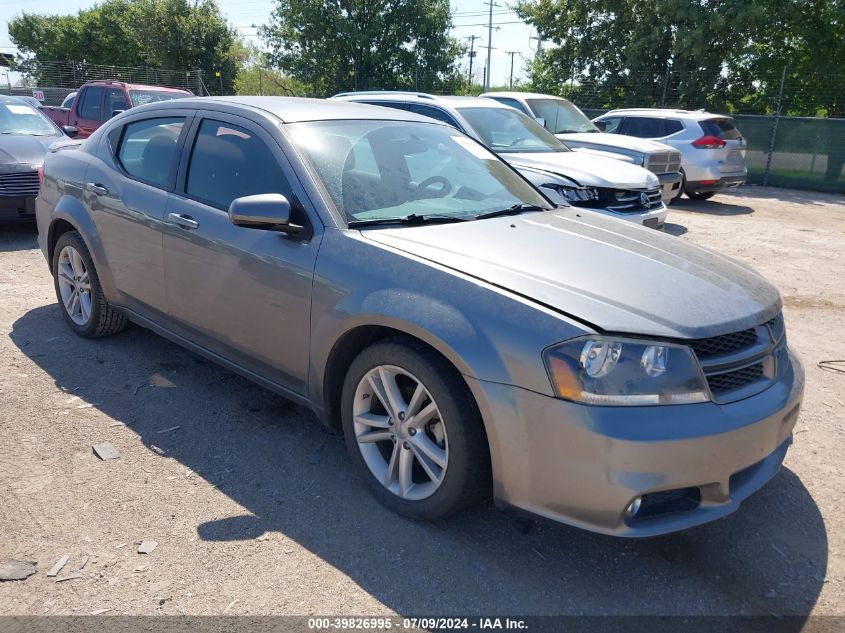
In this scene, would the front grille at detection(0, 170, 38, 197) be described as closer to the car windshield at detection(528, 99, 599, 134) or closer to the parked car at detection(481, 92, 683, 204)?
the parked car at detection(481, 92, 683, 204)

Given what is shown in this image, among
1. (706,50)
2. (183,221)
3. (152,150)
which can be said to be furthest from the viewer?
(706,50)

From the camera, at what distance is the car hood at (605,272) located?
2621 millimetres

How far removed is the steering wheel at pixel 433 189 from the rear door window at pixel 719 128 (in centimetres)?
1114

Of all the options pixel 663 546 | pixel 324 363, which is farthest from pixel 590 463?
pixel 324 363

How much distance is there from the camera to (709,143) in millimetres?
13141

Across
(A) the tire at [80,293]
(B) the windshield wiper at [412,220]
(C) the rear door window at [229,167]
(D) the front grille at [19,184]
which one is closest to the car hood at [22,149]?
(D) the front grille at [19,184]

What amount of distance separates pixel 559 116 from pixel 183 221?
362 inches

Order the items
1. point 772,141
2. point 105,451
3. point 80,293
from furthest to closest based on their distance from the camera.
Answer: point 772,141 → point 80,293 → point 105,451

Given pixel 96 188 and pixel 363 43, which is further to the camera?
pixel 363 43

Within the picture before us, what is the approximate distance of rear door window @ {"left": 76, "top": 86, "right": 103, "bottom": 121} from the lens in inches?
549

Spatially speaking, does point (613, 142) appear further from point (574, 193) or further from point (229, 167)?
point (229, 167)

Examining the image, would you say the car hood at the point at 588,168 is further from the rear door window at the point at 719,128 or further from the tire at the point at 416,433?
the rear door window at the point at 719,128

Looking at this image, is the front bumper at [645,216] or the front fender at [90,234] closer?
the front fender at [90,234]

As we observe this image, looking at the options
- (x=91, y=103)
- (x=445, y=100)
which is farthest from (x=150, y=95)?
(x=445, y=100)
